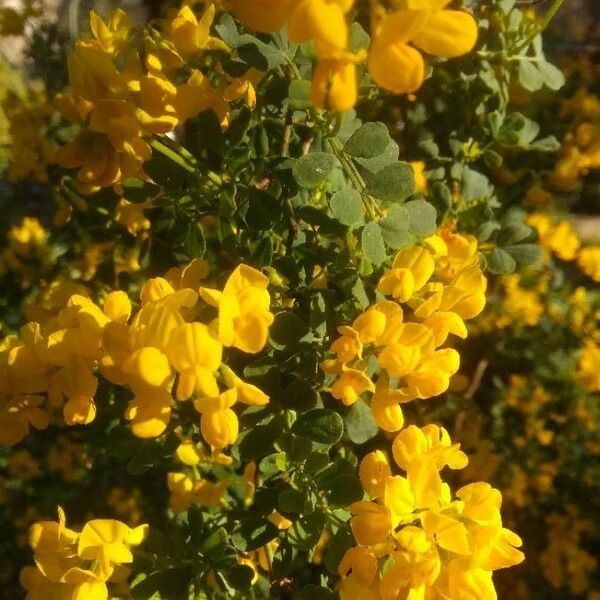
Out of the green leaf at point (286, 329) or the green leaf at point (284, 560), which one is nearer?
the green leaf at point (286, 329)

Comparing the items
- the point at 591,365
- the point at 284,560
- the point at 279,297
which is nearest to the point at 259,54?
the point at 279,297

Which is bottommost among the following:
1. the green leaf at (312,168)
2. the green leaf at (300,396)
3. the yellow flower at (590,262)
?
the yellow flower at (590,262)

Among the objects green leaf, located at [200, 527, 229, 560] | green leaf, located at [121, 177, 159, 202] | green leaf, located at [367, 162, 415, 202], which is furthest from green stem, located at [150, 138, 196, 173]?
green leaf, located at [200, 527, 229, 560]

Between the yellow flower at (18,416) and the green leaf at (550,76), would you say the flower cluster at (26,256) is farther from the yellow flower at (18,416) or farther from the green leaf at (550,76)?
the green leaf at (550,76)

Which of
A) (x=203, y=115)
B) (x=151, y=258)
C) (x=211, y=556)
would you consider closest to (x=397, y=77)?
(x=203, y=115)

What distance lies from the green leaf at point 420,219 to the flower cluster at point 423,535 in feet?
0.80

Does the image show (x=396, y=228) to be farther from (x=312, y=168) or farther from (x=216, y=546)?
(x=216, y=546)

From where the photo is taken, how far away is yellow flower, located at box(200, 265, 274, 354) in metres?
0.70

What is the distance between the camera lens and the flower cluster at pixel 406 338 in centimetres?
75

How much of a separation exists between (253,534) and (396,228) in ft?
1.36

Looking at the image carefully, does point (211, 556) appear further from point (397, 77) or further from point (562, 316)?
point (562, 316)

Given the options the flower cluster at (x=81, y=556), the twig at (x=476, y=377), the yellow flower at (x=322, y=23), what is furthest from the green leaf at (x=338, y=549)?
the twig at (x=476, y=377)

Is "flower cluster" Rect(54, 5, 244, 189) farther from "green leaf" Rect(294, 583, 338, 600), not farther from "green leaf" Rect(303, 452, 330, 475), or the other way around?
"green leaf" Rect(294, 583, 338, 600)

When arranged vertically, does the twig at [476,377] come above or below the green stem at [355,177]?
below
